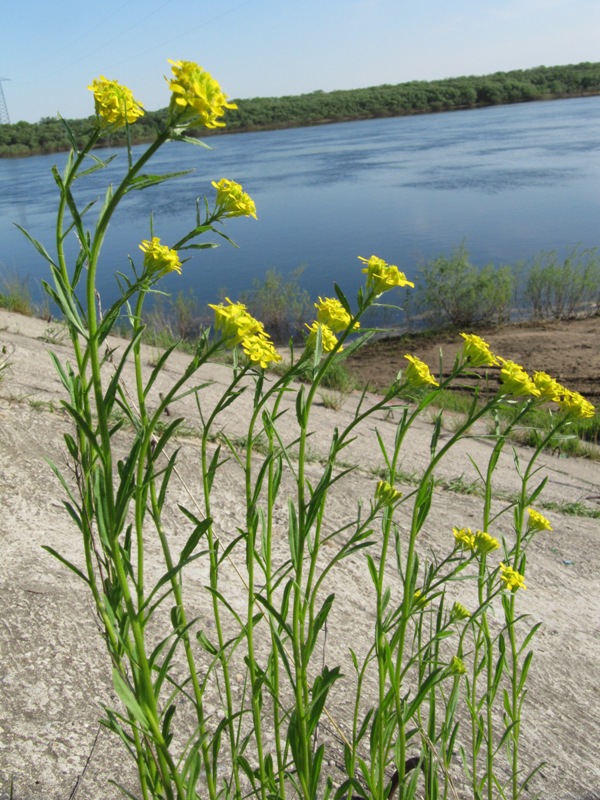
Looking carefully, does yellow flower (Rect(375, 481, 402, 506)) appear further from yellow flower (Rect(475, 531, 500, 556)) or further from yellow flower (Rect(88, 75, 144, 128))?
yellow flower (Rect(88, 75, 144, 128))

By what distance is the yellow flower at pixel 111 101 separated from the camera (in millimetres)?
826

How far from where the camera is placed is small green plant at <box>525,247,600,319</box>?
38.8 feet

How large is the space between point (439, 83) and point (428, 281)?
172 feet

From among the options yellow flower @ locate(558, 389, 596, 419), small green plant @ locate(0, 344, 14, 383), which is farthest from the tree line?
yellow flower @ locate(558, 389, 596, 419)

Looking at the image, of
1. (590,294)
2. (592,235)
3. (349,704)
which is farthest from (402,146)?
(349,704)

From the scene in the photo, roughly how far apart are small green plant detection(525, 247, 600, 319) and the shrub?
47cm

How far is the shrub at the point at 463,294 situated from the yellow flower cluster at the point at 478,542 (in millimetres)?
10528

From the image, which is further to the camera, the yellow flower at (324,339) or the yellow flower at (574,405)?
the yellow flower at (574,405)

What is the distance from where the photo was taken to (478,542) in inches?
51.1

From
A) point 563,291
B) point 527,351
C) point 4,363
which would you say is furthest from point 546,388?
point 563,291

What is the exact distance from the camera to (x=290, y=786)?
1.62 meters

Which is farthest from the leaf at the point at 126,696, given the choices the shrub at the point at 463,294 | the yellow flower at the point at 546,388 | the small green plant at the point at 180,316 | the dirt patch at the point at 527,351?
the shrub at the point at 463,294

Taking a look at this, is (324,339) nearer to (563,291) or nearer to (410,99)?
(563,291)

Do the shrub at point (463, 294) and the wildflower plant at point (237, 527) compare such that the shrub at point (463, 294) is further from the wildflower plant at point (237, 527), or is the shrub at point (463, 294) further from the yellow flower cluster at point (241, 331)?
the yellow flower cluster at point (241, 331)
